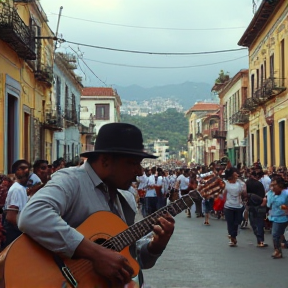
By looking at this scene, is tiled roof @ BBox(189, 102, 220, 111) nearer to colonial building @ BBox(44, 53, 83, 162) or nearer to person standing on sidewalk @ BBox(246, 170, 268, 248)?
colonial building @ BBox(44, 53, 83, 162)

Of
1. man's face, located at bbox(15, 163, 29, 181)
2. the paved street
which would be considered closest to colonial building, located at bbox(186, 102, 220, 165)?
the paved street

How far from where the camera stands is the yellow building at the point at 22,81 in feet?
63.0

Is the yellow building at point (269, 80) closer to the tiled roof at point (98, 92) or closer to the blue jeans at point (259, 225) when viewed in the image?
the blue jeans at point (259, 225)

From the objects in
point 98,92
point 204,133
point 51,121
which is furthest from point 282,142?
point 98,92

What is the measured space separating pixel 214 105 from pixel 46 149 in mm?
60820

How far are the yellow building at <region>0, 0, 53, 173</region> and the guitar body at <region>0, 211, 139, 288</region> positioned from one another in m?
13.3

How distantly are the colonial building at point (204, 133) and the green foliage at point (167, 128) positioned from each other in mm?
59490

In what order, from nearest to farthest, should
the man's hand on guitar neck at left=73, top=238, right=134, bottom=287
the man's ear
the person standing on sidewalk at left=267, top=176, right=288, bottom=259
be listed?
the man's hand on guitar neck at left=73, top=238, right=134, bottom=287 < the man's ear < the person standing on sidewalk at left=267, top=176, right=288, bottom=259

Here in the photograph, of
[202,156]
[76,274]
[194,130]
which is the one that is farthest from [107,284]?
[194,130]

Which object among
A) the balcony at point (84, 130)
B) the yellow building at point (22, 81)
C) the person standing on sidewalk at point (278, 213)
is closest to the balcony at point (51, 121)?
the yellow building at point (22, 81)

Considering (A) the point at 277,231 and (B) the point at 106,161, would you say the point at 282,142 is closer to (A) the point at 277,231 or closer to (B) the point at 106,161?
(A) the point at 277,231

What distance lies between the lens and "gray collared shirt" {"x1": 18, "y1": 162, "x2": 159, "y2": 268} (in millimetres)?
3359

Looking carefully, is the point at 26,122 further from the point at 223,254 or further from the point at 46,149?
the point at 223,254

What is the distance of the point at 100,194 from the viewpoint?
12.2ft
